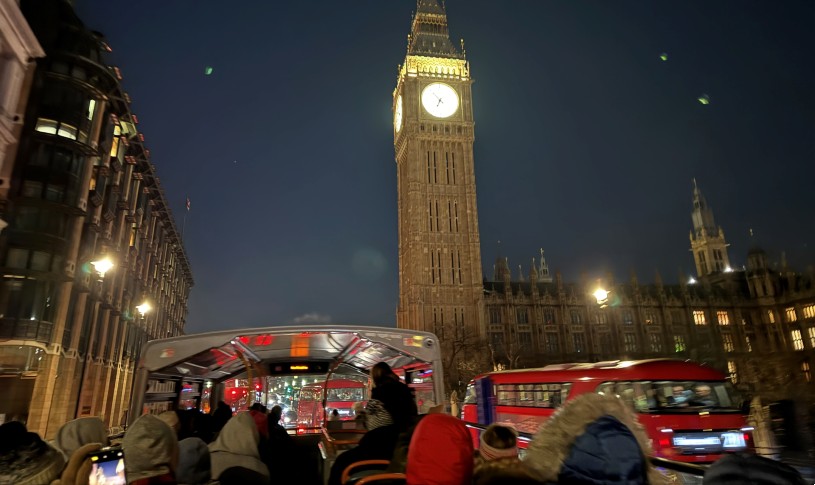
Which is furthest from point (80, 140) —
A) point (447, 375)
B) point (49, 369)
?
point (447, 375)

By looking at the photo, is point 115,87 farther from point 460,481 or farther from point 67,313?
point 460,481

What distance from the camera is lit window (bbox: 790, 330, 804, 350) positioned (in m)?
68.6

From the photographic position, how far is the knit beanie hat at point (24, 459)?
325 cm

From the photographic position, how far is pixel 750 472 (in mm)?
2111

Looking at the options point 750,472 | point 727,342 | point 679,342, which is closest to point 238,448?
point 750,472

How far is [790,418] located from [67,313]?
31192 millimetres

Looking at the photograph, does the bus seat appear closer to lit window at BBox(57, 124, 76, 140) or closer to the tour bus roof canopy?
the tour bus roof canopy

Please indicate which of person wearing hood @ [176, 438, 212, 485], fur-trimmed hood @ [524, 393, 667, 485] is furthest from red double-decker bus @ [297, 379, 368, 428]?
fur-trimmed hood @ [524, 393, 667, 485]

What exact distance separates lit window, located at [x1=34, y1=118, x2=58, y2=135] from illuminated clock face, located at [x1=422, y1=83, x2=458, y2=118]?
5514 centimetres

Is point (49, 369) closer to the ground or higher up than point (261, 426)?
higher up

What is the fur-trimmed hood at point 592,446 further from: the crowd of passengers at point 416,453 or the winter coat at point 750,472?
the winter coat at point 750,472

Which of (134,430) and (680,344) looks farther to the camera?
(680,344)

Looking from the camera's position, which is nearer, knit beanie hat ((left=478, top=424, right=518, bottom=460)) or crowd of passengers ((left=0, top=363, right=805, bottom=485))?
crowd of passengers ((left=0, top=363, right=805, bottom=485))

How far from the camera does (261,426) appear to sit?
6.94 m
